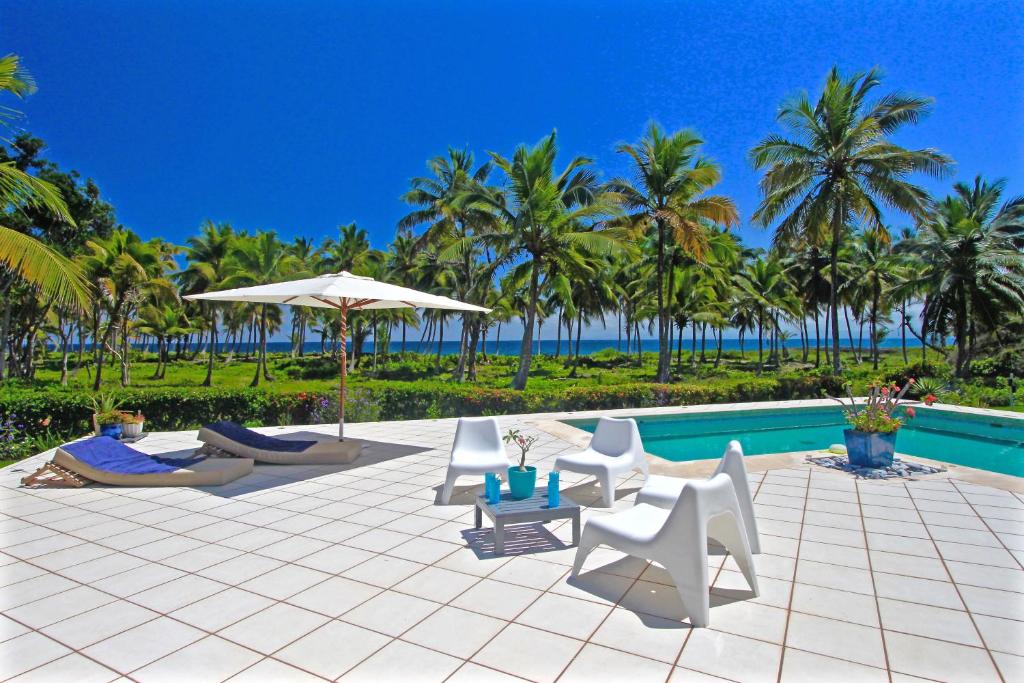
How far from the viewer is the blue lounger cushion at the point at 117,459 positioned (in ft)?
18.1

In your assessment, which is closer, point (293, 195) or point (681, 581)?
point (681, 581)

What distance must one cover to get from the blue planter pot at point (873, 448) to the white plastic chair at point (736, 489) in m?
3.51

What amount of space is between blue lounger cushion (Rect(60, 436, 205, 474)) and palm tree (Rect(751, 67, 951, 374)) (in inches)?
640

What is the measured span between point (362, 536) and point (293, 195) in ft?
96.2

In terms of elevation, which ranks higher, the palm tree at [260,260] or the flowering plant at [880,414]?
the palm tree at [260,260]

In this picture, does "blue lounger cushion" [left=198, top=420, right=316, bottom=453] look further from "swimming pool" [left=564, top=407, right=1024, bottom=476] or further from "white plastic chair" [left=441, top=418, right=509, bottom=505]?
"swimming pool" [left=564, top=407, right=1024, bottom=476]

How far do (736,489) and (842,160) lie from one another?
15.5 metres

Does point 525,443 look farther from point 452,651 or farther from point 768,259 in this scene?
point 768,259

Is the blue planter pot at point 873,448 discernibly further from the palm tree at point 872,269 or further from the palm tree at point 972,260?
the palm tree at point 872,269

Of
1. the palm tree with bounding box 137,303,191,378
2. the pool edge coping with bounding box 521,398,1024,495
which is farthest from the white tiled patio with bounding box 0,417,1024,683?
the palm tree with bounding box 137,303,191,378

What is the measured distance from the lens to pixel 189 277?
88.3 feet

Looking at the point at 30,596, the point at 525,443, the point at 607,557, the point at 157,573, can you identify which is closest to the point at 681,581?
the point at 607,557

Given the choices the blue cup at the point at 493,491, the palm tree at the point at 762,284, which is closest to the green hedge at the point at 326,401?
the blue cup at the point at 493,491

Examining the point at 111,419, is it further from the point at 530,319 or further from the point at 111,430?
the point at 530,319
